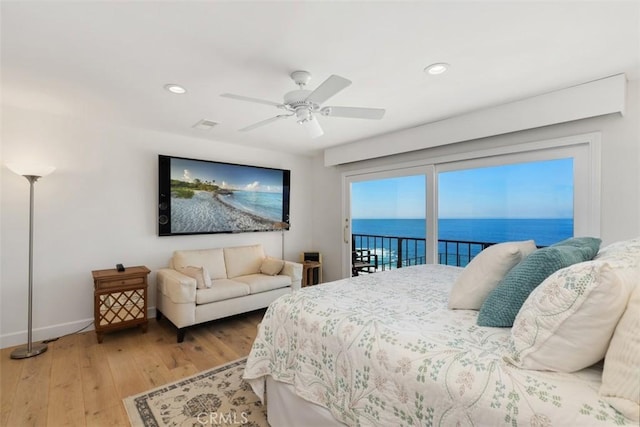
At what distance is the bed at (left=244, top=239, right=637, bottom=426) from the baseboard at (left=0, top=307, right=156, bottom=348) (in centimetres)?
266

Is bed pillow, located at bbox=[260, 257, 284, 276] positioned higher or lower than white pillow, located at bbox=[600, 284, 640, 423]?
lower

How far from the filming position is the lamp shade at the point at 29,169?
2680 millimetres

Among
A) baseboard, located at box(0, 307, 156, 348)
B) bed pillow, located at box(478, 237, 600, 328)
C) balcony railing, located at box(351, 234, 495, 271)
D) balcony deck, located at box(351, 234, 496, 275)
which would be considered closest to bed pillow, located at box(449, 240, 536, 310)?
bed pillow, located at box(478, 237, 600, 328)

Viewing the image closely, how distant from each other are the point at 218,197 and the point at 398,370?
358 cm

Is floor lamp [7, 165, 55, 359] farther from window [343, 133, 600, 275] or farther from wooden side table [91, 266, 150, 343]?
window [343, 133, 600, 275]

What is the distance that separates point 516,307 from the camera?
4.25 ft

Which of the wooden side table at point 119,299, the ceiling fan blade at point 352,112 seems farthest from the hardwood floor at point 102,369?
the ceiling fan blade at point 352,112

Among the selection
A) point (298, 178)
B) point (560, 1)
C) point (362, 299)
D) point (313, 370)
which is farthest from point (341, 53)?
point (298, 178)

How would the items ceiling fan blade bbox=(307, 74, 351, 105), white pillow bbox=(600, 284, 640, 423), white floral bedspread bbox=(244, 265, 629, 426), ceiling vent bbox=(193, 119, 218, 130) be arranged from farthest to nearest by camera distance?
ceiling vent bbox=(193, 119, 218, 130), ceiling fan blade bbox=(307, 74, 351, 105), white floral bedspread bbox=(244, 265, 629, 426), white pillow bbox=(600, 284, 640, 423)

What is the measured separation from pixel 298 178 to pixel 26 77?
3.49m

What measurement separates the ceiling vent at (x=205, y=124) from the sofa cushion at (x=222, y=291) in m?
1.87

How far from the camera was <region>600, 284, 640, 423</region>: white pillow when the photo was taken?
2.56 ft

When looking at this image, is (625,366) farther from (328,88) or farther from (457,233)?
(457,233)

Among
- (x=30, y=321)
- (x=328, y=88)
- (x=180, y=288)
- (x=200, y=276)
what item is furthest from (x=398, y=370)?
(x=30, y=321)
